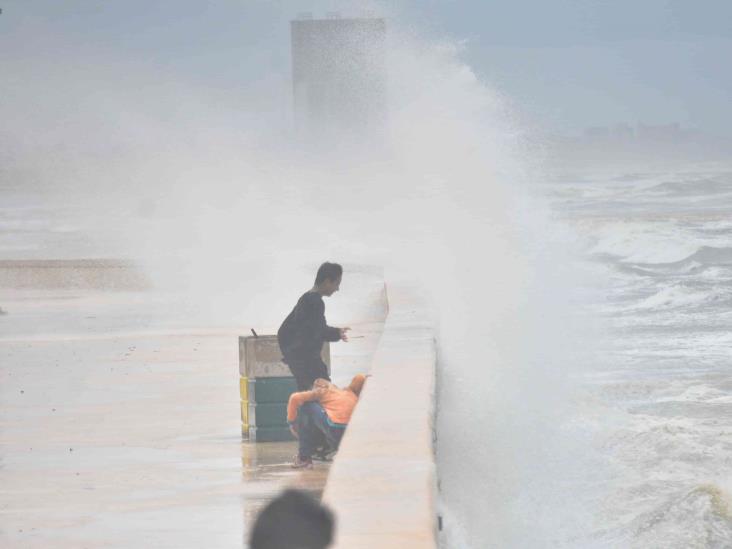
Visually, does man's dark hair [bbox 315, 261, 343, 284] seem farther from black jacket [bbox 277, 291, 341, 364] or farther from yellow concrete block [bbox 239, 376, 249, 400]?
yellow concrete block [bbox 239, 376, 249, 400]

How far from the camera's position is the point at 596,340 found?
70.9 feet

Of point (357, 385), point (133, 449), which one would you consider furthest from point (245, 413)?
point (357, 385)

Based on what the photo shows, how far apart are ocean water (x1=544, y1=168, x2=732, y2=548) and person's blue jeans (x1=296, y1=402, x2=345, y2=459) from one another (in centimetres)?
250

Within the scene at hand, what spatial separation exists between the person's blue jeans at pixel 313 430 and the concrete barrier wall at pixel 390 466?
0.65 ft

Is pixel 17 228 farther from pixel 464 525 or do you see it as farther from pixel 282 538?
pixel 282 538

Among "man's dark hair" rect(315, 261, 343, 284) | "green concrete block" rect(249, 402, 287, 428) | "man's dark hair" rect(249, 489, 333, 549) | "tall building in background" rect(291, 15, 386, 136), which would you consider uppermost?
"tall building in background" rect(291, 15, 386, 136)

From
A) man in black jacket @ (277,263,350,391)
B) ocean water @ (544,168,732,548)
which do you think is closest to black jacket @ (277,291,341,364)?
man in black jacket @ (277,263,350,391)

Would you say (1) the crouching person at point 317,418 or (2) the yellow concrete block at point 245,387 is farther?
(2) the yellow concrete block at point 245,387

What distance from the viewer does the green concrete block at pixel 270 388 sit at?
→ 9438mm

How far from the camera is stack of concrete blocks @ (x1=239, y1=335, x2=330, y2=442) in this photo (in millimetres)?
9422

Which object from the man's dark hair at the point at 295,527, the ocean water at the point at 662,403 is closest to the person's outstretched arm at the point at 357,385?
the ocean water at the point at 662,403

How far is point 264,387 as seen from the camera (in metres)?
9.46

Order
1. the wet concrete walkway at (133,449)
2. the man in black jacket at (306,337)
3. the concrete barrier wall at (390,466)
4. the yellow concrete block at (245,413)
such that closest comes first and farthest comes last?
the concrete barrier wall at (390,466)
the wet concrete walkway at (133,449)
the man in black jacket at (306,337)
the yellow concrete block at (245,413)

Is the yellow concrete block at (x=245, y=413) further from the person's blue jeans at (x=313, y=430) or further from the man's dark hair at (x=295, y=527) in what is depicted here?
the man's dark hair at (x=295, y=527)
